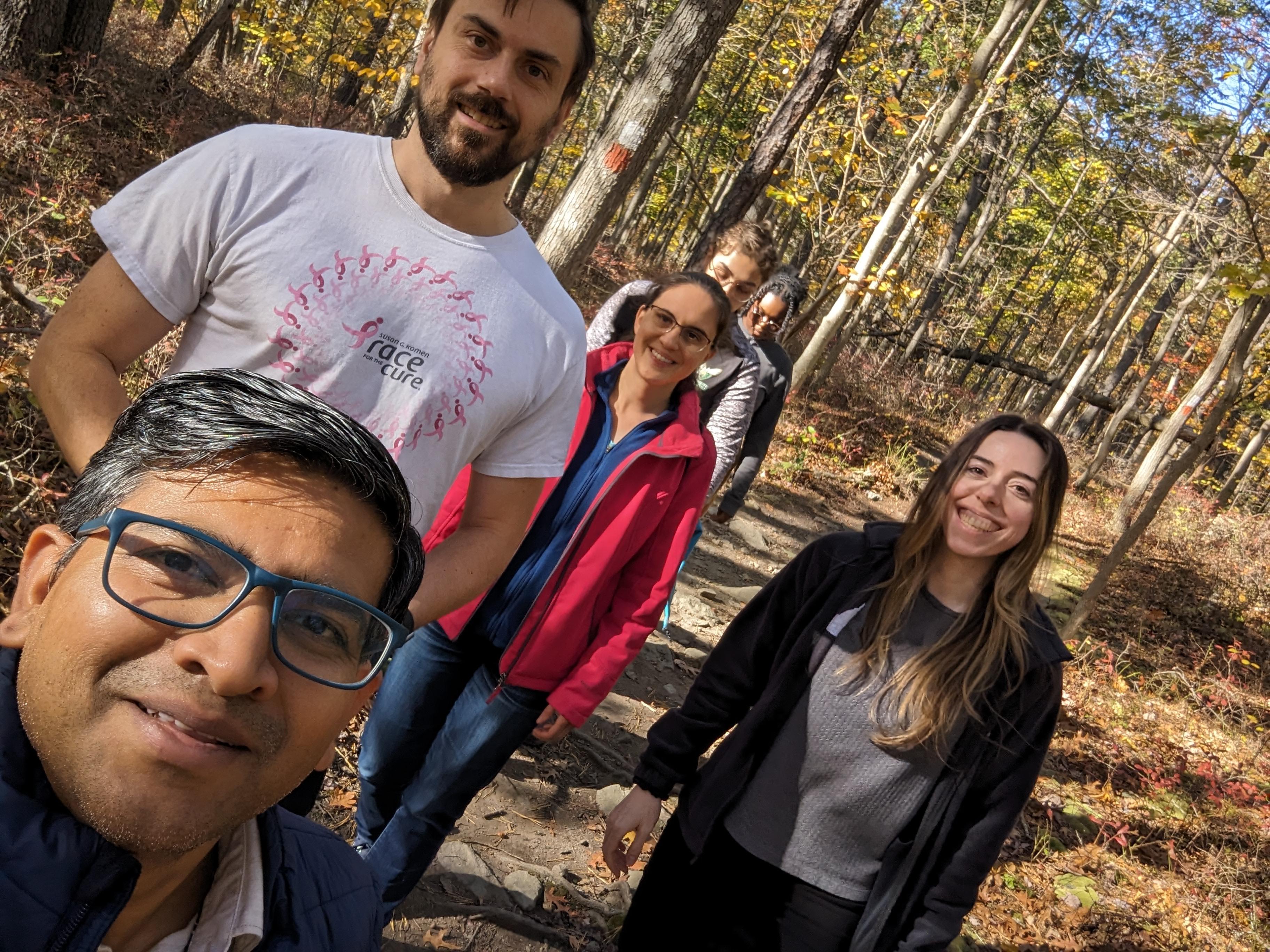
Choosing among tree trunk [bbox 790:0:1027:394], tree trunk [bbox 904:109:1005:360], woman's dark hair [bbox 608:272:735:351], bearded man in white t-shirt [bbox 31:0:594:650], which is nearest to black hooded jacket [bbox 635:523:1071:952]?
woman's dark hair [bbox 608:272:735:351]

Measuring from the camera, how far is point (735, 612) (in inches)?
283

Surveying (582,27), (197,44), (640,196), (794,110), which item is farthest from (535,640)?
(640,196)

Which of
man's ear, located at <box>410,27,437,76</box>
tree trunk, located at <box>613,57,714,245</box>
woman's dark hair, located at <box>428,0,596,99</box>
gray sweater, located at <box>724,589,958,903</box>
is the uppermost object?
tree trunk, located at <box>613,57,714,245</box>

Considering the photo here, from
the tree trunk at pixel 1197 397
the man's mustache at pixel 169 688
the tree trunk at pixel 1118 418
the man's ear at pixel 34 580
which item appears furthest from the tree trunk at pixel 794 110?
the tree trunk at pixel 1118 418

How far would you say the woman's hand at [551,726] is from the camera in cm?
258

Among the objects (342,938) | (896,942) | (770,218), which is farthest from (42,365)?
(770,218)

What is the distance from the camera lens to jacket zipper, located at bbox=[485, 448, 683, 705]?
2496 mm

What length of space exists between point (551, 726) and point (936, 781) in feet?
3.62

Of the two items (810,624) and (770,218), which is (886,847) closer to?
(810,624)

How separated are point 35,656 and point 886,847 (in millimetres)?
2076

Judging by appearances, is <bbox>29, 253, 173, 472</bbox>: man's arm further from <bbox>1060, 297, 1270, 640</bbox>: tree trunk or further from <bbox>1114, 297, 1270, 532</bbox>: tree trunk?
<bbox>1114, 297, 1270, 532</bbox>: tree trunk

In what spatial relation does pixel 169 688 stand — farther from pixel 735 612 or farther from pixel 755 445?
pixel 735 612

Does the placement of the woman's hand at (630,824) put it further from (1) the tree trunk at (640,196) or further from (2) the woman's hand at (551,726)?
(1) the tree trunk at (640,196)

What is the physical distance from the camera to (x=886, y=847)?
2314 mm
